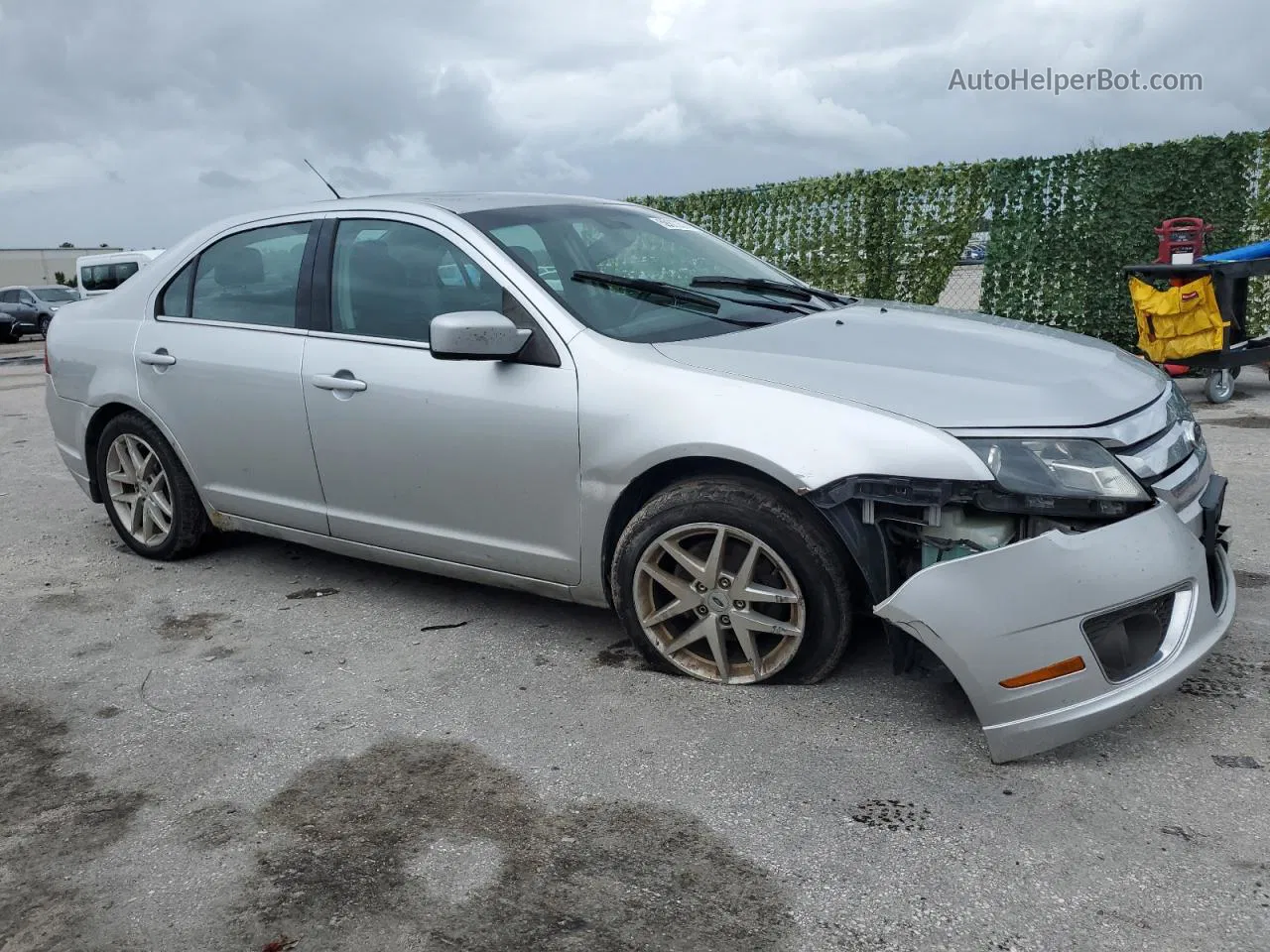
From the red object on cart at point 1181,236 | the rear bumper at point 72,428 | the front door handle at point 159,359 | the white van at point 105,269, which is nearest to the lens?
the front door handle at point 159,359

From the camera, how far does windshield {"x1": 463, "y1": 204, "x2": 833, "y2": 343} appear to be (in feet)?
12.2

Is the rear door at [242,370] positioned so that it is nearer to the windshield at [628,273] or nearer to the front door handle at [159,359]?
the front door handle at [159,359]

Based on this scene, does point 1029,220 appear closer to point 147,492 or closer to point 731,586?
point 147,492

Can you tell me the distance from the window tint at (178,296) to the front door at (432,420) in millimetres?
970

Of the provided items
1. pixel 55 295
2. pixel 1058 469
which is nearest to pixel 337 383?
pixel 1058 469

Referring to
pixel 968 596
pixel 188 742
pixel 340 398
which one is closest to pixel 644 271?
pixel 340 398

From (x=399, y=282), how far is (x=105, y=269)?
2570cm

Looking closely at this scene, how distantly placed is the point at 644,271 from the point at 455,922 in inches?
94.6

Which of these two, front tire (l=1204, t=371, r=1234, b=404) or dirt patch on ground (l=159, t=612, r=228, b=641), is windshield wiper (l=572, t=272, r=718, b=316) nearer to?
dirt patch on ground (l=159, t=612, r=228, b=641)

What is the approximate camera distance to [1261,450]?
674cm

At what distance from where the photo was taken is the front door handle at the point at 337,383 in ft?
13.1

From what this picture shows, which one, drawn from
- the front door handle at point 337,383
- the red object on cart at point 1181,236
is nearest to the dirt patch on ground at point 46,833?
the front door handle at point 337,383

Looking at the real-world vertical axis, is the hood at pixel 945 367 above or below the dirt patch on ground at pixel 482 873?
above

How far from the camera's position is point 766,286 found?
4.30m
